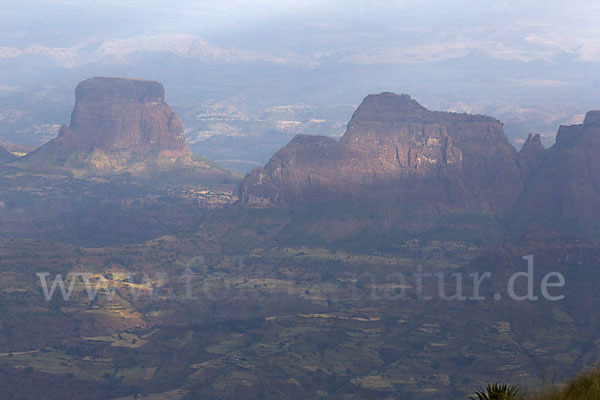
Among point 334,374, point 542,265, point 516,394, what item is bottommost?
point 334,374

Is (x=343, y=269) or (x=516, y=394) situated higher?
(x=516, y=394)

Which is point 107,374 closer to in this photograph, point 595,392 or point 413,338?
point 413,338

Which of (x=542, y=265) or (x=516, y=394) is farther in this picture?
(x=542, y=265)

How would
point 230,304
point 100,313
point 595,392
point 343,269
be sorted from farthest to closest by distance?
point 343,269 → point 230,304 → point 100,313 → point 595,392

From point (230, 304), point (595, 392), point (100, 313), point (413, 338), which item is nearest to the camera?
point (595, 392)

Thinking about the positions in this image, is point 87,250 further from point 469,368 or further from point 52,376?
point 469,368

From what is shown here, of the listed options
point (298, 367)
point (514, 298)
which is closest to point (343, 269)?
point (514, 298)

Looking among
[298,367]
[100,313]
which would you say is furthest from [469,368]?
[100,313]

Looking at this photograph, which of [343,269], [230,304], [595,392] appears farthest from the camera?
[343,269]

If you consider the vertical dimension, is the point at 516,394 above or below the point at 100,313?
above
